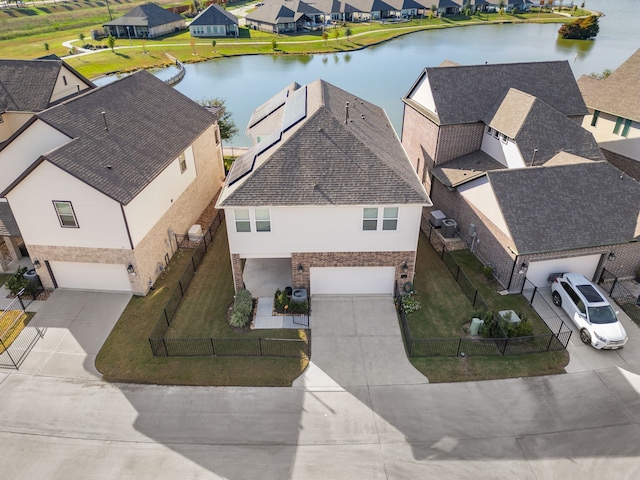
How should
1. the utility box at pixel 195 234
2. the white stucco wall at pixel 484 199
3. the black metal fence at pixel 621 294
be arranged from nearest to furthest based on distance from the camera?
the black metal fence at pixel 621 294 < the white stucco wall at pixel 484 199 < the utility box at pixel 195 234

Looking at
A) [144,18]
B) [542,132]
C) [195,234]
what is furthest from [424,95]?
[144,18]

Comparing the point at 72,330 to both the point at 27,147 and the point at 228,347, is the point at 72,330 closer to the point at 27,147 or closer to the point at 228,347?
the point at 228,347

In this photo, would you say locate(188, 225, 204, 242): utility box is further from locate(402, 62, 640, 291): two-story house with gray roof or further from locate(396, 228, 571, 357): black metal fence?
locate(402, 62, 640, 291): two-story house with gray roof

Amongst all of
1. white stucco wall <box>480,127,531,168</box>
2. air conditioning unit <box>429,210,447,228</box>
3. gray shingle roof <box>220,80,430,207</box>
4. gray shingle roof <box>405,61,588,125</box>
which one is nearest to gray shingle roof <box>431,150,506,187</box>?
white stucco wall <box>480,127,531,168</box>

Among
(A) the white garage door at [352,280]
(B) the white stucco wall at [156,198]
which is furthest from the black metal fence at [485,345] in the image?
(B) the white stucco wall at [156,198]

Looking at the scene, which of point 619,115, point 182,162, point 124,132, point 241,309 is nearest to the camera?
point 241,309

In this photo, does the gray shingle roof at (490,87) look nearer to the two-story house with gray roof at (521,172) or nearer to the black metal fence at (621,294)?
the two-story house with gray roof at (521,172)

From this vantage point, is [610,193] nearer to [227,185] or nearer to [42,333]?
[227,185]
